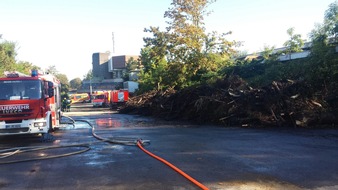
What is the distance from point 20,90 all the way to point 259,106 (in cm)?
1098

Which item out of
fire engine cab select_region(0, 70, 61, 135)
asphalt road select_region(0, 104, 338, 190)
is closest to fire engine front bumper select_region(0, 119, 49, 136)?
fire engine cab select_region(0, 70, 61, 135)

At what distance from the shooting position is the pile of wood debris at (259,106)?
15.6 m

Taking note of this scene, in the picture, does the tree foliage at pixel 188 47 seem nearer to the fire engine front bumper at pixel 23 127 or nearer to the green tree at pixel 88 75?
the fire engine front bumper at pixel 23 127

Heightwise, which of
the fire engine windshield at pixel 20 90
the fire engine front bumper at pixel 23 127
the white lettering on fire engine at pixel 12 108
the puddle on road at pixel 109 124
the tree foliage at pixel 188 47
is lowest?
the puddle on road at pixel 109 124

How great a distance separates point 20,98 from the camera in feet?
43.2

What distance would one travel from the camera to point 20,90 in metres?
13.3

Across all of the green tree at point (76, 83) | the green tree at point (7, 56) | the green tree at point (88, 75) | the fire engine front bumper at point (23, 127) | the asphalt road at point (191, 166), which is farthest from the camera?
the green tree at point (76, 83)

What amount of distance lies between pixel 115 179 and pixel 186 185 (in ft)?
4.94

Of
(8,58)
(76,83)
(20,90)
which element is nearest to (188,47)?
(20,90)

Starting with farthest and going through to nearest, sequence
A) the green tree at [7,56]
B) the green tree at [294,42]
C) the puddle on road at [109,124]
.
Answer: the green tree at [7,56] < the green tree at [294,42] < the puddle on road at [109,124]

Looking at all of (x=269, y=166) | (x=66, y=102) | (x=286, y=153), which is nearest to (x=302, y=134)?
(x=286, y=153)

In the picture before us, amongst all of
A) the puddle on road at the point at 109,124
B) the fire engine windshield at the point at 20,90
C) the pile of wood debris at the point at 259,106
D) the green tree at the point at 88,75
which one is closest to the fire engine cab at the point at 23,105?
the fire engine windshield at the point at 20,90

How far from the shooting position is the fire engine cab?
1284cm

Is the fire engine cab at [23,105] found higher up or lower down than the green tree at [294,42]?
lower down
